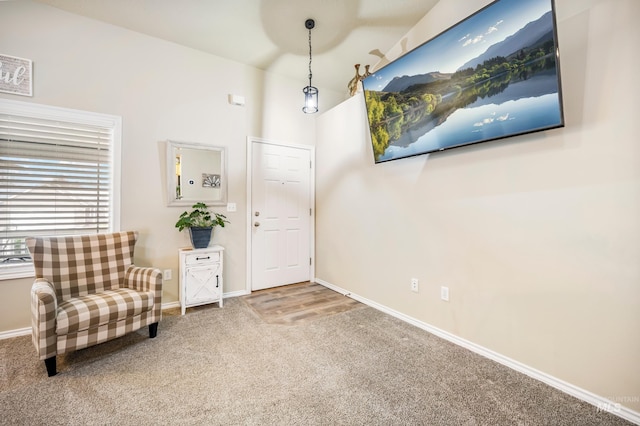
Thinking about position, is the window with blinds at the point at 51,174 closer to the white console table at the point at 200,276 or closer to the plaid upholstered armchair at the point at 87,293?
the plaid upholstered armchair at the point at 87,293

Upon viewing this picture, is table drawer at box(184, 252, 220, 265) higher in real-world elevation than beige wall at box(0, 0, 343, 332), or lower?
lower

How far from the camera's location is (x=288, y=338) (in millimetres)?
2383

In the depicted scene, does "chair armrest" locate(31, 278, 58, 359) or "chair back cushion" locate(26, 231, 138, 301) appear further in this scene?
"chair back cushion" locate(26, 231, 138, 301)

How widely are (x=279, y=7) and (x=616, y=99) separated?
2.60 meters

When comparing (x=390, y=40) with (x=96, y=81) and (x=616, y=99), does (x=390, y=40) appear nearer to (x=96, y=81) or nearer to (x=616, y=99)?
(x=616, y=99)

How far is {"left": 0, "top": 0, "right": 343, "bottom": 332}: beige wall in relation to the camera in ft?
7.95

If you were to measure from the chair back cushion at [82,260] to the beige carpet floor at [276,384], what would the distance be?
0.52 meters

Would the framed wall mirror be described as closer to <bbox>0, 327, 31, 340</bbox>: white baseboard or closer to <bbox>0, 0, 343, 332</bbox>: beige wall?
<bbox>0, 0, 343, 332</bbox>: beige wall

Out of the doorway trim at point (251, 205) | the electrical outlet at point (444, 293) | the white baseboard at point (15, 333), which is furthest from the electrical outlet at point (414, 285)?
the white baseboard at point (15, 333)

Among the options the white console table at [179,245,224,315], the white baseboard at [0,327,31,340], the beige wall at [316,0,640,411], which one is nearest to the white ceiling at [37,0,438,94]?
the beige wall at [316,0,640,411]

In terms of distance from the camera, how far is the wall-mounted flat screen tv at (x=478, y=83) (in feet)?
5.31

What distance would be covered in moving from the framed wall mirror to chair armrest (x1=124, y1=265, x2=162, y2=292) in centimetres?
84

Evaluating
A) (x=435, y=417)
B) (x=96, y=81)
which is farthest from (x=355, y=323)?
(x=96, y=81)

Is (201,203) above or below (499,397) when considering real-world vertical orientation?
above
